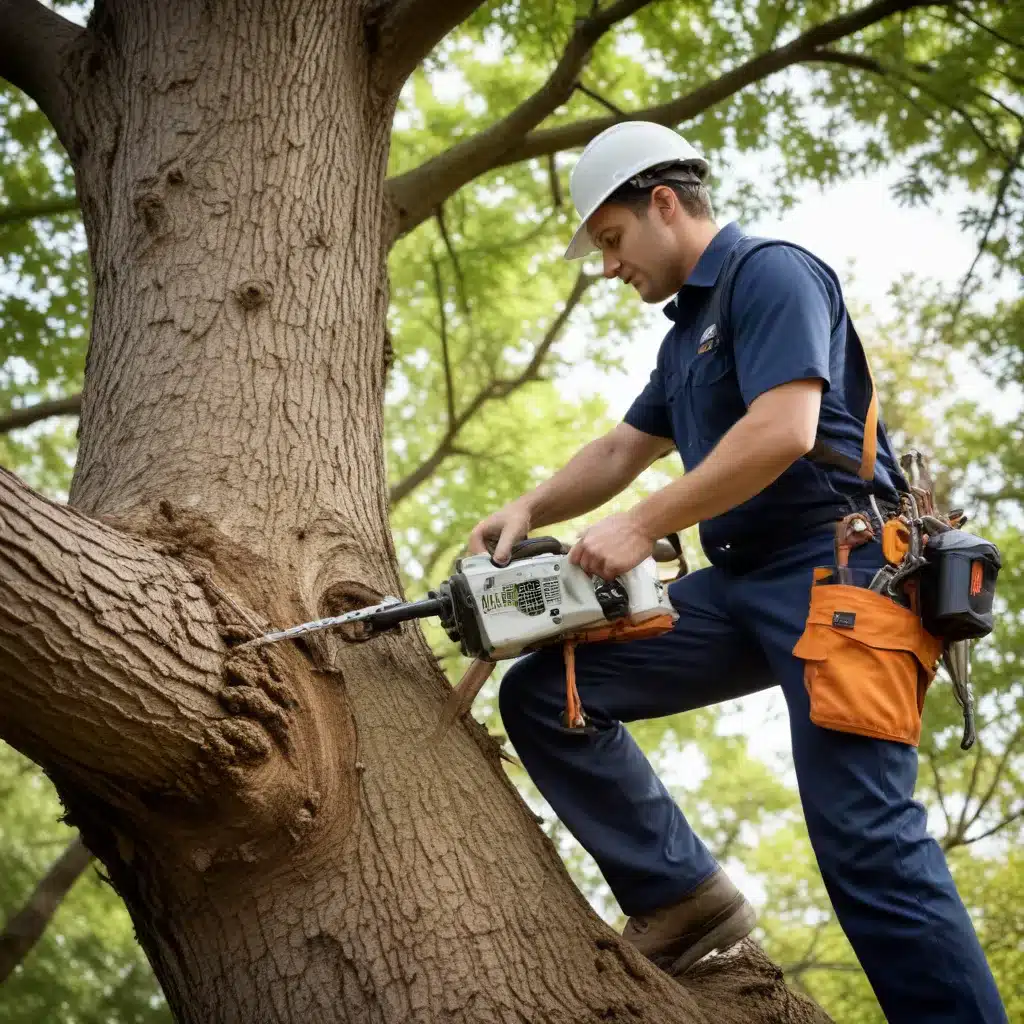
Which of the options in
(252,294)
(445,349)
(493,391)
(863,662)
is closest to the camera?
(863,662)

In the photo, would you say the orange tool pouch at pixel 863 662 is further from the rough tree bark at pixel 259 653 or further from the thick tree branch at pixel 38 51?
the thick tree branch at pixel 38 51

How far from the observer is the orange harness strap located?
2727mm

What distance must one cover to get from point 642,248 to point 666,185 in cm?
18

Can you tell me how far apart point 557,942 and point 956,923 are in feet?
2.72

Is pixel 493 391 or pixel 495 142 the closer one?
pixel 495 142

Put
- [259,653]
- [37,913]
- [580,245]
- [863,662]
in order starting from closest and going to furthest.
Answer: [259,653] → [863,662] → [580,245] → [37,913]

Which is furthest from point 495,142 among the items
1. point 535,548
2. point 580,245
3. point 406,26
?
point 535,548

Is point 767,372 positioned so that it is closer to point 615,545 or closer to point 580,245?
point 615,545

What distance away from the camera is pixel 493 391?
8.85 m

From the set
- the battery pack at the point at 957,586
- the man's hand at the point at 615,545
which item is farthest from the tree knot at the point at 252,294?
the battery pack at the point at 957,586

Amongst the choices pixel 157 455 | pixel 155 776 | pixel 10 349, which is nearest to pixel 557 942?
pixel 155 776

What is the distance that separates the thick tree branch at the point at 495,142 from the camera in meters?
4.50

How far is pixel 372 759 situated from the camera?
2.45 metres

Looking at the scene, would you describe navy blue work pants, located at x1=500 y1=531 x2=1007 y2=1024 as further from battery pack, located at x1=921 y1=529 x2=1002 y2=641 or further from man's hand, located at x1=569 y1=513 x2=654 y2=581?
man's hand, located at x1=569 y1=513 x2=654 y2=581
